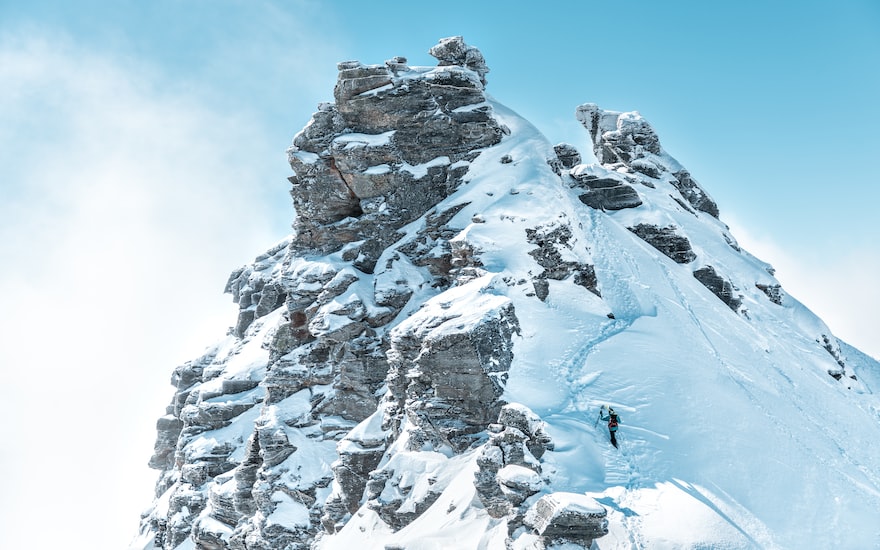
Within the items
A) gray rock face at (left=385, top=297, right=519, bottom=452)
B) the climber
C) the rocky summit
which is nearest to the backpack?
the climber

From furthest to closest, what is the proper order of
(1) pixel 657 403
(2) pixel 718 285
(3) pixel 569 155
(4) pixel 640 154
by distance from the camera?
1. (4) pixel 640 154
2. (3) pixel 569 155
3. (2) pixel 718 285
4. (1) pixel 657 403

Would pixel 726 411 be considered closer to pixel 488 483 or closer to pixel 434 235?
pixel 488 483

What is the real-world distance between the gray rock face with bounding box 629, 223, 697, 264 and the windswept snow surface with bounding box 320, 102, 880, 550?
3.66 ft

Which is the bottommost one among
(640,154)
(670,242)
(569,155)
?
(670,242)

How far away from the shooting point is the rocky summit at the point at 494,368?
73.3ft

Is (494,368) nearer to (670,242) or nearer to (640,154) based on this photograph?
(670,242)

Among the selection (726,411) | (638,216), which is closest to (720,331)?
(726,411)

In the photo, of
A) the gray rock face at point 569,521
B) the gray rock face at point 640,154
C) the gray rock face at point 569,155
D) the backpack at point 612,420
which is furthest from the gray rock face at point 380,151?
the gray rock face at point 569,521

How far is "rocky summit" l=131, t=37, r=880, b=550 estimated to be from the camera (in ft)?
73.3

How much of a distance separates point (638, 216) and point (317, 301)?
86.0ft

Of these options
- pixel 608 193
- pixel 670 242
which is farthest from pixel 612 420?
pixel 608 193

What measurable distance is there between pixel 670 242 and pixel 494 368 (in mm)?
25084

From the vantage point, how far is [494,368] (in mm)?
26906

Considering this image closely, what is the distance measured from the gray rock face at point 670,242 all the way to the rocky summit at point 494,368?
24 centimetres
